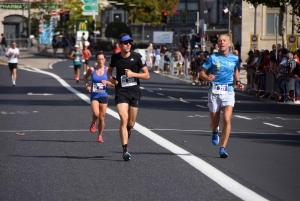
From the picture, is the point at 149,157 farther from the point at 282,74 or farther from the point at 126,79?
the point at 282,74

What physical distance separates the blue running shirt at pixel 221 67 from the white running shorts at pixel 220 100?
4.9 inches

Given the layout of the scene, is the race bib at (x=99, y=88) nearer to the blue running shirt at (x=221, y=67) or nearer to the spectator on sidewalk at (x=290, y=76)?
the blue running shirt at (x=221, y=67)

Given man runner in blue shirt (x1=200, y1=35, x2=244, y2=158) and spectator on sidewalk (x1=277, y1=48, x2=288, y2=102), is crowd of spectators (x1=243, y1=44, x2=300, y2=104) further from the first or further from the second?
man runner in blue shirt (x1=200, y1=35, x2=244, y2=158)

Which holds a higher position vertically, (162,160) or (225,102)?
(225,102)

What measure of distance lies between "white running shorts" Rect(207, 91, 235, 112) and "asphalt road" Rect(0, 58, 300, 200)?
0.76m

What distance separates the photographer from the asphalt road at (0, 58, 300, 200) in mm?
10180

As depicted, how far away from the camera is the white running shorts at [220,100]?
13.3m

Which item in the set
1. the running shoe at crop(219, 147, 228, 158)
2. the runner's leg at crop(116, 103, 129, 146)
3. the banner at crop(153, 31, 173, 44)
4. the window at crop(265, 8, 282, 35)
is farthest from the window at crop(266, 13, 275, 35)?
the runner's leg at crop(116, 103, 129, 146)

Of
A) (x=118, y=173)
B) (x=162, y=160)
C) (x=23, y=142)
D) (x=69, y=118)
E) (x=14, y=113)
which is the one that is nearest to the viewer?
(x=118, y=173)

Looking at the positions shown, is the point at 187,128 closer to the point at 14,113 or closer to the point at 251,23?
the point at 14,113

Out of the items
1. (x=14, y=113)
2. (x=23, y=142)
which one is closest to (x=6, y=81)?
(x=14, y=113)

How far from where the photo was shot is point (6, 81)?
4197 centimetres

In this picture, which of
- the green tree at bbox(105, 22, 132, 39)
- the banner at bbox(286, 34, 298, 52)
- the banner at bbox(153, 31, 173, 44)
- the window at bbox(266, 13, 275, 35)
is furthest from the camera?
the green tree at bbox(105, 22, 132, 39)

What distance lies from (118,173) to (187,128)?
733cm
